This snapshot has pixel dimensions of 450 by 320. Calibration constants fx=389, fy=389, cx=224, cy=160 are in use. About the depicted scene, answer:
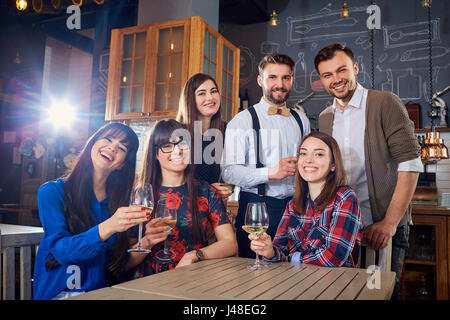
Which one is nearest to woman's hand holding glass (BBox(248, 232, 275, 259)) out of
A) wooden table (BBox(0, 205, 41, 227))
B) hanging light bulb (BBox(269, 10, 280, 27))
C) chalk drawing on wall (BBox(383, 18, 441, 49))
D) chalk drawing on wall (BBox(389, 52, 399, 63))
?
chalk drawing on wall (BBox(389, 52, 399, 63))

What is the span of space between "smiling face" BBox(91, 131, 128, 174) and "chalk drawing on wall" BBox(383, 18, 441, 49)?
13.3ft

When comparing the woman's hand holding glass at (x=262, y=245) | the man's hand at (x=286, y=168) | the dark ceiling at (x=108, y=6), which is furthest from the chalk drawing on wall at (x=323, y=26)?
the woman's hand holding glass at (x=262, y=245)

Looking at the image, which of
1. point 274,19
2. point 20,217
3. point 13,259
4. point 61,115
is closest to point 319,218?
point 13,259

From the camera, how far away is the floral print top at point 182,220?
1.62m

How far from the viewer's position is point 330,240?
1514 millimetres

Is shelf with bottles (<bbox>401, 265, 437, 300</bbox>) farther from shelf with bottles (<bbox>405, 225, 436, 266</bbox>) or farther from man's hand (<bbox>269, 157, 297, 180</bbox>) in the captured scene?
man's hand (<bbox>269, 157, 297, 180</bbox>)

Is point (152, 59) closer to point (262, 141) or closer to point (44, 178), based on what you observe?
point (262, 141)

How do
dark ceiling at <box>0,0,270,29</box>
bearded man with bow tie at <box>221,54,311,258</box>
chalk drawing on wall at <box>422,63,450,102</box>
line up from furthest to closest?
dark ceiling at <box>0,0,270,29</box> < chalk drawing on wall at <box>422,63,450,102</box> < bearded man with bow tie at <box>221,54,311,258</box>

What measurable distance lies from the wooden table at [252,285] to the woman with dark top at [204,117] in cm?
87

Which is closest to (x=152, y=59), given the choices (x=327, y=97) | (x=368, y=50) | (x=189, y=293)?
(x=327, y=97)

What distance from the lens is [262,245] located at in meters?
1.42

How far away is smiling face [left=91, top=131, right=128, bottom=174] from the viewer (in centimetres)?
166

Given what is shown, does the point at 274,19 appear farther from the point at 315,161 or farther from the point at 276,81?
the point at 315,161
